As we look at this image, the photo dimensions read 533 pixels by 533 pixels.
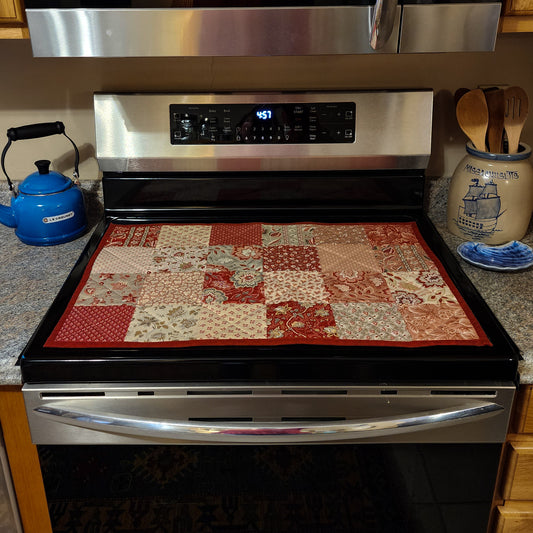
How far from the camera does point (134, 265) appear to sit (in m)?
1.30

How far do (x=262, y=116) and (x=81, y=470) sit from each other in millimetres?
816

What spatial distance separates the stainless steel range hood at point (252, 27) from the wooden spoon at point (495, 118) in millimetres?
299

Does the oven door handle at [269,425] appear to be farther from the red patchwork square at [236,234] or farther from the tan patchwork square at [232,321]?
the red patchwork square at [236,234]

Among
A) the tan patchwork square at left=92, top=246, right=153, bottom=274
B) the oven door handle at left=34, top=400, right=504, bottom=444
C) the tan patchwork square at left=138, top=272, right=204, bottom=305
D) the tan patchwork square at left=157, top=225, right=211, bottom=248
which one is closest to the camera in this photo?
A: the oven door handle at left=34, top=400, right=504, bottom=444

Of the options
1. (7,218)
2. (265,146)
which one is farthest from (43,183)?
(265,146)

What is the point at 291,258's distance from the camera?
1323 mm

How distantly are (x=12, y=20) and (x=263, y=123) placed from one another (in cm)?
55

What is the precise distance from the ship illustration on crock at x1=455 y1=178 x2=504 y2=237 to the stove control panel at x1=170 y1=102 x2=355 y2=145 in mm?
287

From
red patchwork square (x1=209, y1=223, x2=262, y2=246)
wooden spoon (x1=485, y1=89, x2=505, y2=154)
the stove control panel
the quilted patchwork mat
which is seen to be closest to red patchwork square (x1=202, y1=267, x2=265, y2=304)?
the quilted patchwork mat

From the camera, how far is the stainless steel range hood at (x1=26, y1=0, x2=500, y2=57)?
3.50 ft

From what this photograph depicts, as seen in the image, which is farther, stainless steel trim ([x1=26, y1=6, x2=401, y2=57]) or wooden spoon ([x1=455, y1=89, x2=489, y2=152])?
wooden spoon ([x1=455, y1=89, x2=489, y2=152])

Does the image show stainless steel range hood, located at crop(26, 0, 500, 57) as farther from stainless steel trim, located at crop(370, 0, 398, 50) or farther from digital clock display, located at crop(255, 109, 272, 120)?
digital clock display, located at crop(255, 109, 272, 120)

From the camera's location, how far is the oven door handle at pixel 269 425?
103 centimetres

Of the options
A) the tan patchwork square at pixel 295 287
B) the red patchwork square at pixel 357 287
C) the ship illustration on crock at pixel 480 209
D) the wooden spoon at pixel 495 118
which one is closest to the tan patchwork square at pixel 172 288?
the tan patchwork square at pixel 295 287
